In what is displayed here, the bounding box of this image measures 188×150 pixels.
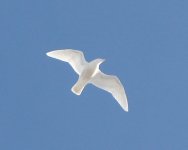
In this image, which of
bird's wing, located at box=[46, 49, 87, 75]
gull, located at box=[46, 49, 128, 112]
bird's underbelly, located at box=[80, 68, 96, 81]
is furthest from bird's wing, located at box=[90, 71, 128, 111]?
bird's wing, located at box=[46, 49, 87, 75]

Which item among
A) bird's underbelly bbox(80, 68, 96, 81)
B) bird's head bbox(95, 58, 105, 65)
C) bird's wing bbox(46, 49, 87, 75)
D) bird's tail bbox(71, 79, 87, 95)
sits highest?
bird's wing bbox(46, 49, 87, 75)

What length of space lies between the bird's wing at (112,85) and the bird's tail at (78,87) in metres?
0.66

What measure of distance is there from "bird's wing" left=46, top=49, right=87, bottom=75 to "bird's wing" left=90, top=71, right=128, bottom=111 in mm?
561

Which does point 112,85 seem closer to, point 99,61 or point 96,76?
point 96,76

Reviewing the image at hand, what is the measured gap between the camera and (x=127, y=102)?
16.4 meters

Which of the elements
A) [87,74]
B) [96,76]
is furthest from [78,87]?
[96,76]

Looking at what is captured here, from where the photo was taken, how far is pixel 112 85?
1639 centimetres

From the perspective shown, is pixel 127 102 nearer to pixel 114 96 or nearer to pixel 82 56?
pixel 114 96

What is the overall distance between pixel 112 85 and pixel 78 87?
132 cm

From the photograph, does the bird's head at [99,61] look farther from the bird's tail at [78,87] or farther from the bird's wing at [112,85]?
the bird's tail at [78,87]

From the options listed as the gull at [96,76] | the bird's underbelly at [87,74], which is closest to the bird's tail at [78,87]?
the bird's underbelly at [87,74]

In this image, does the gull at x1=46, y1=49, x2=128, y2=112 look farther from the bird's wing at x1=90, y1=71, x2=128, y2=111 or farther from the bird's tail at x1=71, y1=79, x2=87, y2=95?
the bird's tail at x1=71, y1=79, x2=87, y2=95

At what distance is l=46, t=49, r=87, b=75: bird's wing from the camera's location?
1628 cm

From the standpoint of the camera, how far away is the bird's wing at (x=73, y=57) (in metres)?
16.3
